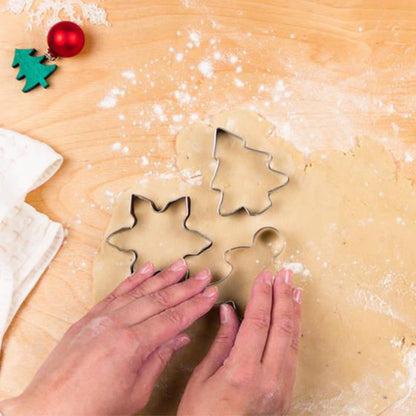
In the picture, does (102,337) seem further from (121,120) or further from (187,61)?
(187,61)

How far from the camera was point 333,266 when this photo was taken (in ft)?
3.21

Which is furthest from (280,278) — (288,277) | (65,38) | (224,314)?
(65,38)

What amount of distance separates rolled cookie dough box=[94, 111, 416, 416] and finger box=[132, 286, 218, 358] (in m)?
0.06

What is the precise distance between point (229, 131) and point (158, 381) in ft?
1.62

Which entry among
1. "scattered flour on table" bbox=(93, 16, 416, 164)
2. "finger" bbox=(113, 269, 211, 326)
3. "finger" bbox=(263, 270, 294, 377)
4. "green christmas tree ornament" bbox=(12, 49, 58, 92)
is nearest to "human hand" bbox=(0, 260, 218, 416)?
"finger" bbox=(113, 269, 211, 326)

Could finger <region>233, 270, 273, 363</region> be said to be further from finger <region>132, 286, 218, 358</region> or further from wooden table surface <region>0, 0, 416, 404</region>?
wooden table surface <region>0, 0, 416, 404</region>

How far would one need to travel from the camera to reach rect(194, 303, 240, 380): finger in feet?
3.00

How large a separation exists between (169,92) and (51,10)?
30cm

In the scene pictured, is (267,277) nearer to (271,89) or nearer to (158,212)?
(158,212)


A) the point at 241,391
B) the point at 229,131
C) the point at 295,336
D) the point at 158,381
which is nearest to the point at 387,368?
the point at 295,336

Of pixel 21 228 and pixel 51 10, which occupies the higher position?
pixel 51 10

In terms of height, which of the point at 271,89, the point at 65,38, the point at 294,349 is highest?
the point at 65,38

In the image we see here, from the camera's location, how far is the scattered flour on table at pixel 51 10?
106 centimetres

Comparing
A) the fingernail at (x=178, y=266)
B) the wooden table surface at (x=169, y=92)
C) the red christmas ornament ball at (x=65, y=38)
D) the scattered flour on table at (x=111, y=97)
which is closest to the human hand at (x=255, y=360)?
the fingernail at (x=178, y=266)
